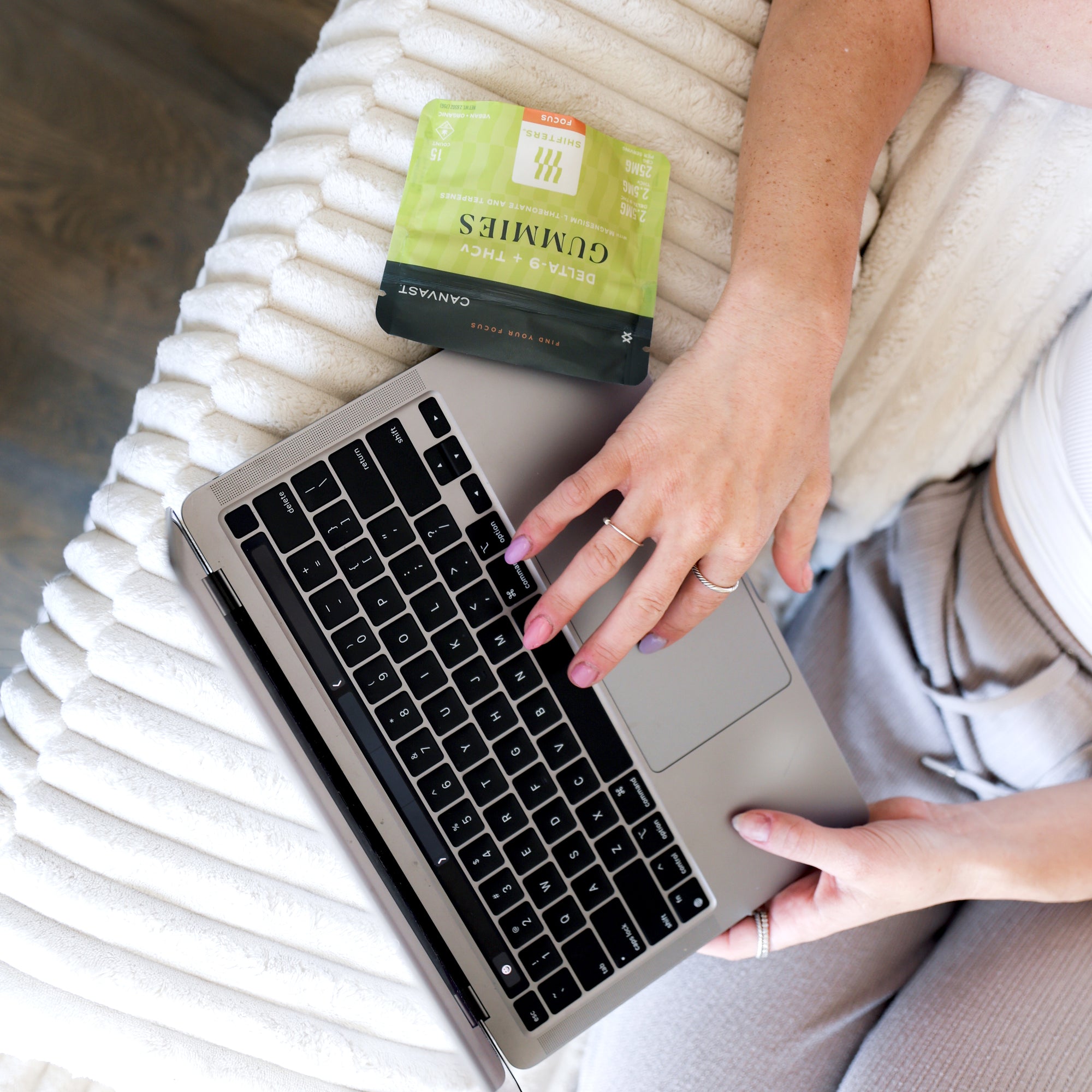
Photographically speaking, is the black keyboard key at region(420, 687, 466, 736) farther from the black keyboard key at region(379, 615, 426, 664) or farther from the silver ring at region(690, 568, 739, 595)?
the silver ring at region(690, 568, 739, 595)

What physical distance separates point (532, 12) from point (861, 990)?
3.05ft

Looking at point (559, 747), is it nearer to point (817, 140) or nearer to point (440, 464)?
point (440, 464)

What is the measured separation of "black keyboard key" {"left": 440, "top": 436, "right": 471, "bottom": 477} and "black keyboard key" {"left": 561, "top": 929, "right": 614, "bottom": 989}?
0.36 m

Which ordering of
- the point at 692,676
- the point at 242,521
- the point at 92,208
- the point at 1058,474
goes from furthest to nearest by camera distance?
1. the point at 92,208
2. the point at 1058,474
3. the point at 692,676
4. the point at 242,521

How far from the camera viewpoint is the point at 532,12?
65cm

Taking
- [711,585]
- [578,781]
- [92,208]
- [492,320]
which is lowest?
[578,781]

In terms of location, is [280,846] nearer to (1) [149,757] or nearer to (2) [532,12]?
(1) [149,757]

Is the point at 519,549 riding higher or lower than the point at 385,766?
higher

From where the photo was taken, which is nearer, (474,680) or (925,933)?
(474,680)

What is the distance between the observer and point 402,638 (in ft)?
1.82

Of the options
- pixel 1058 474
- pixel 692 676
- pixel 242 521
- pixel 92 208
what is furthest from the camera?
pixel 92 208

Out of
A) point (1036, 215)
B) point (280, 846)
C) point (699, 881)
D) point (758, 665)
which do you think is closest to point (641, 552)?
point (758, 665)

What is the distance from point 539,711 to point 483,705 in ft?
0.14

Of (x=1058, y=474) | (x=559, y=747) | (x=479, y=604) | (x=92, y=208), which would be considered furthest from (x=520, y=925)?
(x=92, y=208)
